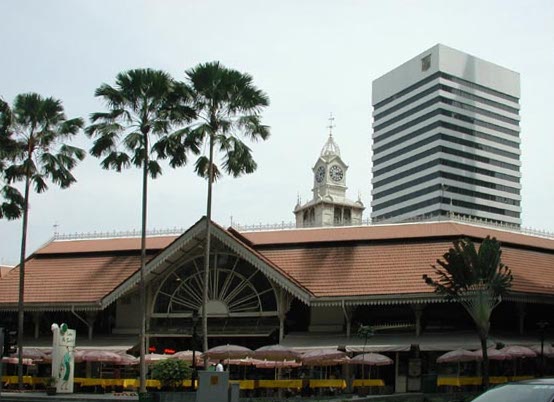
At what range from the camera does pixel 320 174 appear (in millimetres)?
80312

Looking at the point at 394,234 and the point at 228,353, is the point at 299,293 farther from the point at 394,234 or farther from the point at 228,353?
the point at 394,234

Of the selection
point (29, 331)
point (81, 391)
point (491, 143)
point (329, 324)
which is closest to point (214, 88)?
point (329, 324)

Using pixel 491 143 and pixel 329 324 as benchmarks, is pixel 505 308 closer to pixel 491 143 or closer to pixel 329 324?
pixel 329 324

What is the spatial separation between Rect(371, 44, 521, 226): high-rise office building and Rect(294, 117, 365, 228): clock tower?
67.8 m

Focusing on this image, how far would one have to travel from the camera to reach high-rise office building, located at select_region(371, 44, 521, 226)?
152 meters

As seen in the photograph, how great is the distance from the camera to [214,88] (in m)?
38.9

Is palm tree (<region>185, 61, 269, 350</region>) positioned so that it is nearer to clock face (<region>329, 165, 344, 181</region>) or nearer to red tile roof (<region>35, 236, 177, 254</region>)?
red tile roof (<region>35, 236, 177, 254</region>)

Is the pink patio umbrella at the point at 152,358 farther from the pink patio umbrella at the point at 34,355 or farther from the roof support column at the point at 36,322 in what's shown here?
the roof support column at the point at 36,322

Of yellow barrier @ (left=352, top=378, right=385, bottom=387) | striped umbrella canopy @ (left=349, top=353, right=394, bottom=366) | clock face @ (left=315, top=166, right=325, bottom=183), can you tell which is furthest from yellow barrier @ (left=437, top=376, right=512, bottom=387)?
clock face @ (left=315, top=166, right=325, bottom=183)

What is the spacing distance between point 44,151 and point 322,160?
40594 mm

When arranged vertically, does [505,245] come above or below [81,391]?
above

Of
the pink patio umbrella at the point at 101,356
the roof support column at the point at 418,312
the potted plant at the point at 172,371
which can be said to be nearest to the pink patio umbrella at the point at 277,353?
the potted plant at the point at 172,371

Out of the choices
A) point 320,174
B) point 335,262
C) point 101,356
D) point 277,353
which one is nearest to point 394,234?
point 335,262

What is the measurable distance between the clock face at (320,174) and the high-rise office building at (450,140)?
69303 millimetres
